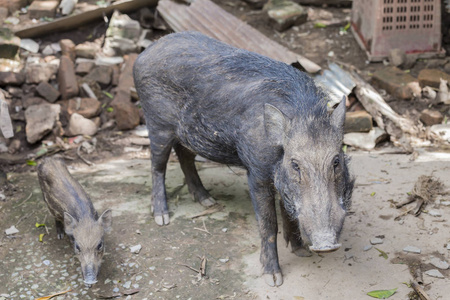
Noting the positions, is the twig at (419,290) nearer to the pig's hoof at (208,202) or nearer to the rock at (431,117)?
the pig's hoof at (208,202)

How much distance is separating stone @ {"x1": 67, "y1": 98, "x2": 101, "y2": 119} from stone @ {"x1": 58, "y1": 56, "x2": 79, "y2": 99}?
5.2 inches

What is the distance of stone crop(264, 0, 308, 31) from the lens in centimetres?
914

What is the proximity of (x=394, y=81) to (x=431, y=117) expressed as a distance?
0.82 meters

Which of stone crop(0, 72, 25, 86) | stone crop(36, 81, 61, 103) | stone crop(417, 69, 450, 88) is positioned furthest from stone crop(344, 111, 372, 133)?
stone crop(0, 72, 25, 86)

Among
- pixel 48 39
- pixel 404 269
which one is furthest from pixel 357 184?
pixel 48 39

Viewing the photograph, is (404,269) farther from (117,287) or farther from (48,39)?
(48,39)

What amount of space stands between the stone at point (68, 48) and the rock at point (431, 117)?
5053 millimetres

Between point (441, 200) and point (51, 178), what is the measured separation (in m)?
3.73

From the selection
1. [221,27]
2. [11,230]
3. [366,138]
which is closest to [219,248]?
[11,230]

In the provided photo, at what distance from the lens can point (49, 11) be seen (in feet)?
29.1

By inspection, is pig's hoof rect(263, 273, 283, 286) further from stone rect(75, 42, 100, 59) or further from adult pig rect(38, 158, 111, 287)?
stone rect(75, 42, 100, 59)

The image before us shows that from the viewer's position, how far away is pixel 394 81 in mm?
7754

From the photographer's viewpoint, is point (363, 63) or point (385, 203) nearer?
point (385, 203)

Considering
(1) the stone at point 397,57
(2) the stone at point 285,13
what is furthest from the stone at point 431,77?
(2) the stone at point 285,13
